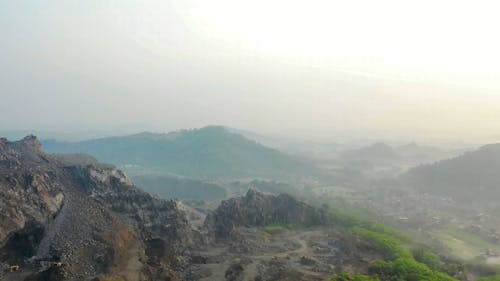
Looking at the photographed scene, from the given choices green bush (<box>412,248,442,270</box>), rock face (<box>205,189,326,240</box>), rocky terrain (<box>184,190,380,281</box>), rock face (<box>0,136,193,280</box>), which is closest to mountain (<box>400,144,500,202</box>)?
rock face (<box>205,189,326,240</box>)

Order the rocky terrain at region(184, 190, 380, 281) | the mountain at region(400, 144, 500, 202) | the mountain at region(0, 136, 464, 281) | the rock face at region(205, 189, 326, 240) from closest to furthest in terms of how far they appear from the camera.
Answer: the mountain at region(0, 136, 464, 281) < the rocky terrain at region(184, 190, 380, 281) < the rock face at region(205, 189, 326, 240) < the mountain at region(400, 144, 500, 202)

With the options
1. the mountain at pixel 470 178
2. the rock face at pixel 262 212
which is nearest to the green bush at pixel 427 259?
the rock face at pixel 262 212

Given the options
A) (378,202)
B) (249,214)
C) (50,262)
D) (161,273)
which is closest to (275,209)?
(249,214)

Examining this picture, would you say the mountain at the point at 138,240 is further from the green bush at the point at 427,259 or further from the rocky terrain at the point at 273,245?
the green bush at the point at 427,259

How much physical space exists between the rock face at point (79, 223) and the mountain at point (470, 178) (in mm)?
124408

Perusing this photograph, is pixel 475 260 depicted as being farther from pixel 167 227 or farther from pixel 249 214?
pixel 167 227

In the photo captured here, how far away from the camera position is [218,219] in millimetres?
100062

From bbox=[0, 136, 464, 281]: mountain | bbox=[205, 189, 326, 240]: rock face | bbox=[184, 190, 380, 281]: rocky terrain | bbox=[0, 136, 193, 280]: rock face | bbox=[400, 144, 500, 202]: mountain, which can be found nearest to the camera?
bbox=[0, 136, 193, 280]: rock face

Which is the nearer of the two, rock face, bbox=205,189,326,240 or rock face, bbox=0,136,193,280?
rock face, bbox=0,136,193,280

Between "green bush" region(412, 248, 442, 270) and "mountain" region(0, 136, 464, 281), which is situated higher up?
"mountain" region(0, 136, 464, 281)

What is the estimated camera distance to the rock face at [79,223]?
57.9m

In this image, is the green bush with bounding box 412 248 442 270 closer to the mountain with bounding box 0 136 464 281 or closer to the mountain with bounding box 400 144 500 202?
the mountain with bounding box 0 136 464 281

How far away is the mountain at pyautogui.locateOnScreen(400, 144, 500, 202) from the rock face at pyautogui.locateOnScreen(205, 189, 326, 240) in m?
88.1

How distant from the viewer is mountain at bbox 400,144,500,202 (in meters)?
166
